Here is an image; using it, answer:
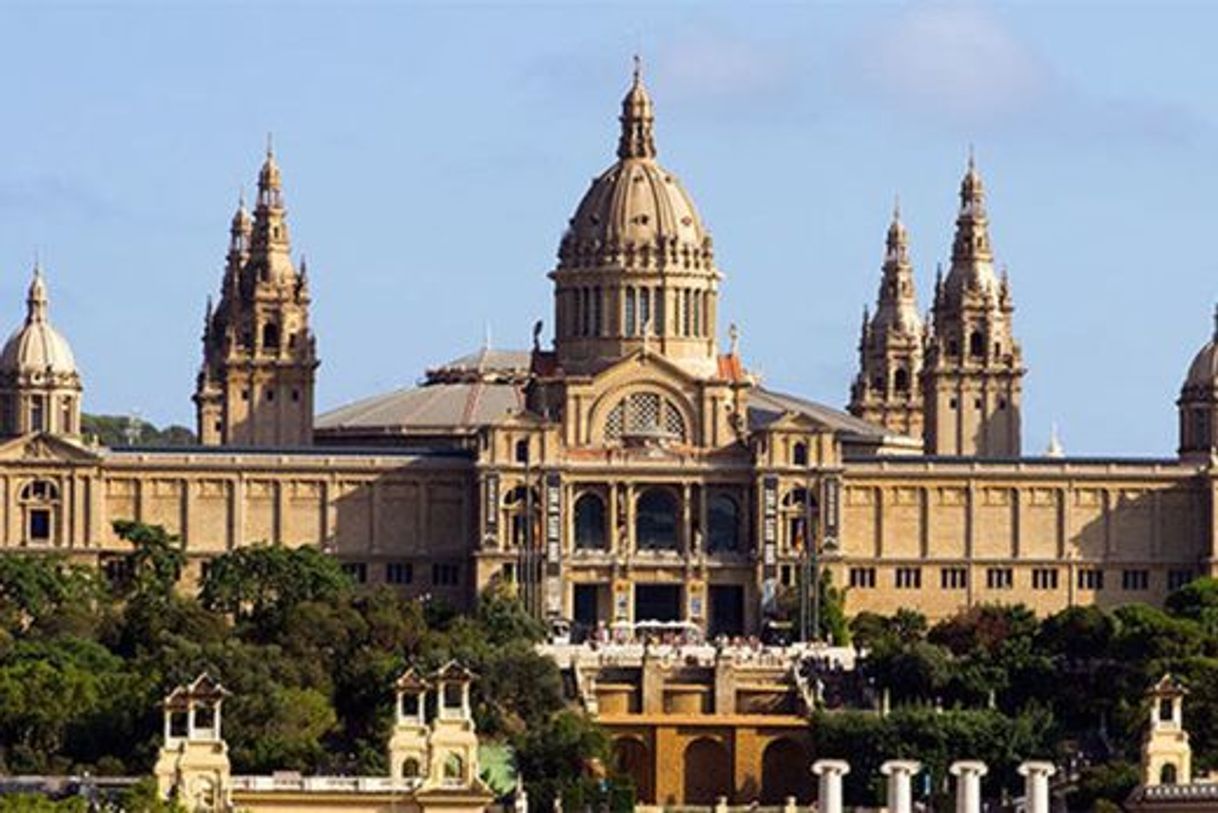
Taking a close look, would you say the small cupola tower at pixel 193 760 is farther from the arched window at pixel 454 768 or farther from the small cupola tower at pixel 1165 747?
the small cupola tower at pixel 1165 747

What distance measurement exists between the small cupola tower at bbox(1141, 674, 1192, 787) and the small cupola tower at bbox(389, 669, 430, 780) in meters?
15.8

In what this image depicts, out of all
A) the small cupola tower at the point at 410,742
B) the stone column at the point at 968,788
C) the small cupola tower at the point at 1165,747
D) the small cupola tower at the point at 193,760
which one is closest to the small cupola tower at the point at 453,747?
the small cupola tower at the point at 410,742

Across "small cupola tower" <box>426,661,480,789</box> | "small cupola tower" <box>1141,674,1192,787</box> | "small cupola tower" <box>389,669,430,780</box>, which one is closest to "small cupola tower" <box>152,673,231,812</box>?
"small cupola tower" <box>389,669,430,780</box>

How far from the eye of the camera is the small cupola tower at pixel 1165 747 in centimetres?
17575

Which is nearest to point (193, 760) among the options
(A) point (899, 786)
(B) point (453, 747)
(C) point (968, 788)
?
(B) point (453, 747)

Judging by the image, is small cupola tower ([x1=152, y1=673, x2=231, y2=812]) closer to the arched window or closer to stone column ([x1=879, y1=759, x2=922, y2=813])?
Result: the arched window

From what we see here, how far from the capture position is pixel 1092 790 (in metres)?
182

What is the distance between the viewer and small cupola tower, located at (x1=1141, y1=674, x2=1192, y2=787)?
175750 mm

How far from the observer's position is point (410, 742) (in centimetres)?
16838

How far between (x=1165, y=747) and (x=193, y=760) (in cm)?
2470

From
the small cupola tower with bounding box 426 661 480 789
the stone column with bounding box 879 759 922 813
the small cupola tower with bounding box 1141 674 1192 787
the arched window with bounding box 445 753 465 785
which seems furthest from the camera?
the small cupola tower with bounding box 1141 674 1192 787

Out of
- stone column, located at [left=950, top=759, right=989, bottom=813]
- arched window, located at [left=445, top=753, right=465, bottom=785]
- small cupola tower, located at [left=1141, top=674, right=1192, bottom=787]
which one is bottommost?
stone column, located at [left=950, top=759, right=989, bottom=813]

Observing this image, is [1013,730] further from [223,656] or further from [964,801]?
[964,801]

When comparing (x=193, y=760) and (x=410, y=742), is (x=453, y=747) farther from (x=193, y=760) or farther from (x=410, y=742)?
(x=193, y=760)
